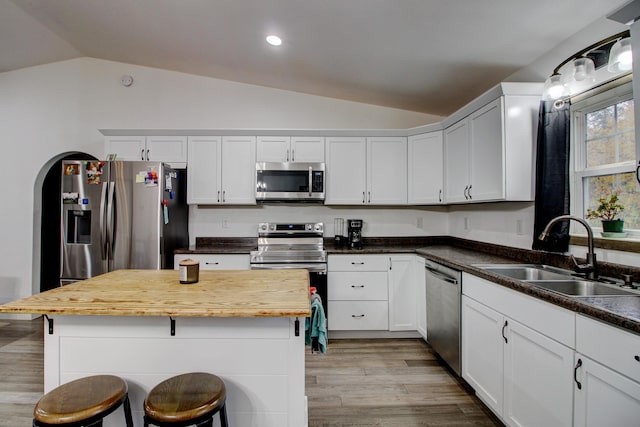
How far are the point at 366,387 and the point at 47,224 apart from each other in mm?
4473

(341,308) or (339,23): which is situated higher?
(339,23)

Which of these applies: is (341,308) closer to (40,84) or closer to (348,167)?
(348,167)

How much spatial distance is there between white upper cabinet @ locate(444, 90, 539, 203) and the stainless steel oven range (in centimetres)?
162

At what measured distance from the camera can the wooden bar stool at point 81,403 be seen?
40.6 inches

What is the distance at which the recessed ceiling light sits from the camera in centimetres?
255

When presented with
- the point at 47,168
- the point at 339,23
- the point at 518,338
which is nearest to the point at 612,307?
the point at 518,338

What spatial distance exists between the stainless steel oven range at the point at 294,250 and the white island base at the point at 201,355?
158 cm

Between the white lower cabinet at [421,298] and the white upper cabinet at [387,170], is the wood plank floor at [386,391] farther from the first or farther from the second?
the white upper cabinet at [387,170]

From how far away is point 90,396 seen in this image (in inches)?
44.5

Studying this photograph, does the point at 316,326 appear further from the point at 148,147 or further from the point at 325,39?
the point at 148,147

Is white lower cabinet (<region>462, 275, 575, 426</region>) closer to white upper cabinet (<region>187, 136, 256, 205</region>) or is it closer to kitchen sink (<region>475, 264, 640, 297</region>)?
kitchen sink (<region>475, 264, 640, 297</region>)

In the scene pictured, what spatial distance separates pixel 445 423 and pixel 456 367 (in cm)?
50

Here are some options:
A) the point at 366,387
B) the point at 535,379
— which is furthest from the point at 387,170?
the point at 535,379

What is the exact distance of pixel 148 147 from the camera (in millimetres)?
3385
